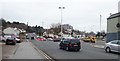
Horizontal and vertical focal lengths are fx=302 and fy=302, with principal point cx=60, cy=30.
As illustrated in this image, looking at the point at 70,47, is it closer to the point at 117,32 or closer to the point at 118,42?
the point at 118,42

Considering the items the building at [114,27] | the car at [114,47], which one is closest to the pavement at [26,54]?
the car at [114,47]

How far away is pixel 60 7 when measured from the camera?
4183 inches

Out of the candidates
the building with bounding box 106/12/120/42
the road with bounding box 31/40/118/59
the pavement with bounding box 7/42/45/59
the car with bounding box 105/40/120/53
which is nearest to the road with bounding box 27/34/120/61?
the road with bounding box 31/40/118/59

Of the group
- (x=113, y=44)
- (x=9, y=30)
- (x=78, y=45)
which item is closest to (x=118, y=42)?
(x=113, y=44)

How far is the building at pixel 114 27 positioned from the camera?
5428 centimetres

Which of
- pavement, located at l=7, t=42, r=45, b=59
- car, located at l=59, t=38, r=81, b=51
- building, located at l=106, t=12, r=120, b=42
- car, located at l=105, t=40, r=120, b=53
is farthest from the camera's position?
building, located at l=106, t=12, r=120, b=42

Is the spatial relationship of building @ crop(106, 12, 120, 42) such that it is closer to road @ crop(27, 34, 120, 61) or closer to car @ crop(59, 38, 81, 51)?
road @ crop(27, 34, 120, 61)

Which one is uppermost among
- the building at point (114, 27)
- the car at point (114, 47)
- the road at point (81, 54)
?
the building at point (114, 27)

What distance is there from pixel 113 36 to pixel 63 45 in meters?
18.2

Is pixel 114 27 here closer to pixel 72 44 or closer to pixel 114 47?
pixel 72 44

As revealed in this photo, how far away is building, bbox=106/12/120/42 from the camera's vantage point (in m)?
54.3

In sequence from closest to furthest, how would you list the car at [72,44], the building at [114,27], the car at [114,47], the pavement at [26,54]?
the pavement at [26,54] → the car at [114,47] → the car at [72,44] → the building at [114,27]

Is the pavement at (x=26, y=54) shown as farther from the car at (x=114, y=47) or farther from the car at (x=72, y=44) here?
the car at (x=114, y=47)

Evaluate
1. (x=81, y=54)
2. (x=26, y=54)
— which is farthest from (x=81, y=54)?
(x=26, y=54)
